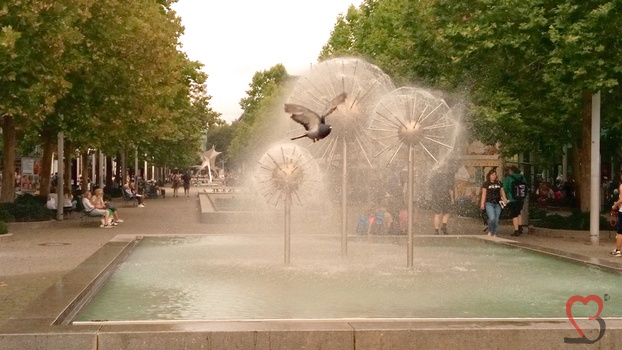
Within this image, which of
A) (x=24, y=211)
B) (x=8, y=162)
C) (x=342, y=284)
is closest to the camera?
(x=342, y=284)

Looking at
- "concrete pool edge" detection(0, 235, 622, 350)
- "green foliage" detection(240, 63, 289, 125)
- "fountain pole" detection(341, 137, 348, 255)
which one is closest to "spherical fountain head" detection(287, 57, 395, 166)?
"fountain pole" detection(341, 137, 348, 255)

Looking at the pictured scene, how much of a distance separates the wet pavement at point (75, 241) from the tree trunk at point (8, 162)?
2075 millimetres

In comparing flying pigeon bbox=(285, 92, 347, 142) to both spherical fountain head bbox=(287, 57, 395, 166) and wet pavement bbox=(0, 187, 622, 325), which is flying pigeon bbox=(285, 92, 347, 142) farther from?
wet pavement bbox=(0, 187, 622, 325)

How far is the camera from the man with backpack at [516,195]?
2433cm

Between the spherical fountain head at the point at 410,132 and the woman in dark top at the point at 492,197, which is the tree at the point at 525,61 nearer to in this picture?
the woman in dark top at the point at 492,197

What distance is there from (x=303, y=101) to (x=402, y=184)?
28.9 ft

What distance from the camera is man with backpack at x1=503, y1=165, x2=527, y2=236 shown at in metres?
24.3

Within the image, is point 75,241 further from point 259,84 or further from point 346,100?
point 259,84

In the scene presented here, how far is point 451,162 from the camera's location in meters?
27.5

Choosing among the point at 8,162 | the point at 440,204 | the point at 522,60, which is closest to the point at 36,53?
the point at 8,162

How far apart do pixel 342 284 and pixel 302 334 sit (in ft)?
13.4

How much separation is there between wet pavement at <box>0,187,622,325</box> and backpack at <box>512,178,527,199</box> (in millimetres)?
1123

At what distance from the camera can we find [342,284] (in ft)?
38.8

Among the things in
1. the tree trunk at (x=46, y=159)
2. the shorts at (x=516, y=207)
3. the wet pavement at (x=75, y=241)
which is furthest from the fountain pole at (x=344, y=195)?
the tree trunk at (x=46, y=159)
